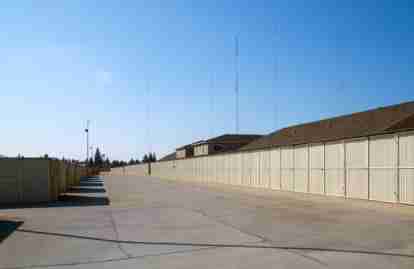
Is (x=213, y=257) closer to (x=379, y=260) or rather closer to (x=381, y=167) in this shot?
(x=379, y=260)

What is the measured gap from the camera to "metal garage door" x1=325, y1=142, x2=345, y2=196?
26.4m

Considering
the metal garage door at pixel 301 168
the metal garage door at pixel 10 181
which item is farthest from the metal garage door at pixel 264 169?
the metal garage door at pixel 10 181

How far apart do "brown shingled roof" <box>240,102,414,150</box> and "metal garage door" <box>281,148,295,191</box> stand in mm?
961

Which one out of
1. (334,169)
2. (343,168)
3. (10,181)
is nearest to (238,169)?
(334,169)

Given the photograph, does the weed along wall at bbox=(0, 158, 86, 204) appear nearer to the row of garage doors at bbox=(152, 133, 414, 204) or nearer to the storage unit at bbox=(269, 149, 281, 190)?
the row of garage doors at bbox=(152, 133, 414, 204)

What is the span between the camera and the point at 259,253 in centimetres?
942

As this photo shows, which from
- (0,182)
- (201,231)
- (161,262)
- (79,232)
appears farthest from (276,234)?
(0,182)

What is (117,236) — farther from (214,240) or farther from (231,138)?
(231,138)

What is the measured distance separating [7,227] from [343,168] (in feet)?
61.8

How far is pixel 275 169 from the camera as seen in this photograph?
35938mm

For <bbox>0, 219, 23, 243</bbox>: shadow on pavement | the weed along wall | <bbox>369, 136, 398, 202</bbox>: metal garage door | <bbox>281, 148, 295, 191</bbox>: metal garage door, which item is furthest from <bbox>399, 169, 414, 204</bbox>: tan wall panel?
the weed along wall

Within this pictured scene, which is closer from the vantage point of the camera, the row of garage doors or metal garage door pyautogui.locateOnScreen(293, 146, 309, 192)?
the row of garage doors

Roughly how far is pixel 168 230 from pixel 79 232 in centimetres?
258

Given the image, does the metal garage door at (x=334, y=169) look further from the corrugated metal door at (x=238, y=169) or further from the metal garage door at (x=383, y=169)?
the corrugated metal door at (x=238, y=169)
